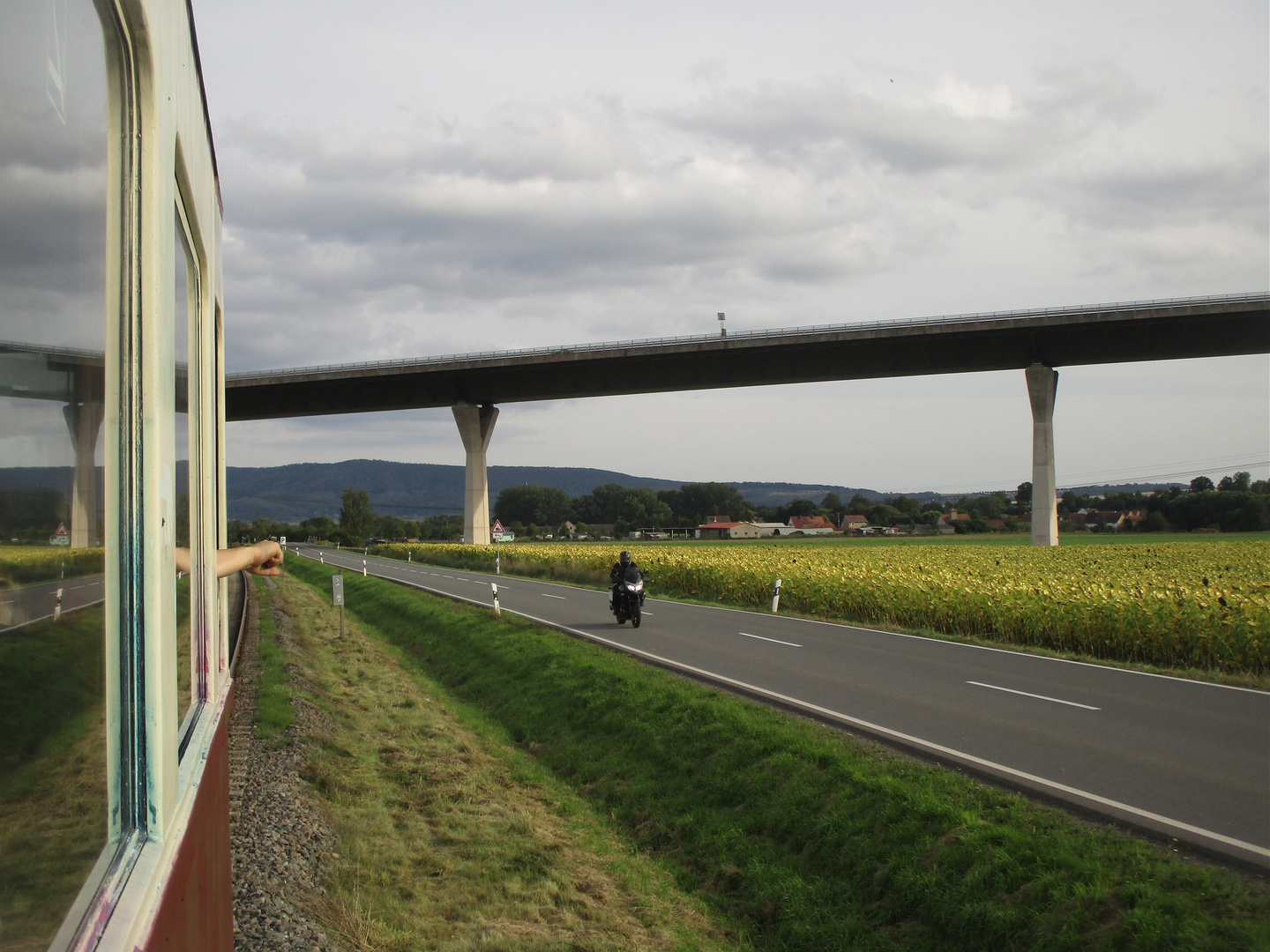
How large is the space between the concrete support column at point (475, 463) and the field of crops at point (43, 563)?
5905 centimetres

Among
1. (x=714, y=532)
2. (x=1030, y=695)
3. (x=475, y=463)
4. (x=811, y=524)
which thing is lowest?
(x=714, y=532)

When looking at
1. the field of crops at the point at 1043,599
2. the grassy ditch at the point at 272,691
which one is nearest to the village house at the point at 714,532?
the field of crops at the point at 1043,599

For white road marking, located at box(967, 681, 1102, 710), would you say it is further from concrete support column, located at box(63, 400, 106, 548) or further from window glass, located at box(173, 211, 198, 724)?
concrete support column, located at box(63, 400, 106, 548)

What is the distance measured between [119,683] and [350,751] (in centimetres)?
1064

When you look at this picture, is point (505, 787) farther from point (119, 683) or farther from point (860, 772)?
point (119, 683)

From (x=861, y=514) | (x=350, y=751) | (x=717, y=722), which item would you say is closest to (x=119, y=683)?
(x=717, y=722)

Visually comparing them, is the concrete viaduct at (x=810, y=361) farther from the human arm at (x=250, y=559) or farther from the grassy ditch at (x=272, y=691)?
the human arm at (x=250, y=559)

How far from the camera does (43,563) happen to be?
53.4 inches


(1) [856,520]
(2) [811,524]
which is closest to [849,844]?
(2) [811,524]

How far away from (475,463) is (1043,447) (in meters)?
32.9

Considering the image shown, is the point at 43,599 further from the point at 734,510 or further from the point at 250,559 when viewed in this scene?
the point at 734,510

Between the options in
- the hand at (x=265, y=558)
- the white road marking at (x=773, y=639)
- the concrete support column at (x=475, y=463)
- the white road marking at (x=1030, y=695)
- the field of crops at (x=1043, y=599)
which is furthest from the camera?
the concrete support column at (x=475, y=463)

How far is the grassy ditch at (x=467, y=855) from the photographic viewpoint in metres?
7.26

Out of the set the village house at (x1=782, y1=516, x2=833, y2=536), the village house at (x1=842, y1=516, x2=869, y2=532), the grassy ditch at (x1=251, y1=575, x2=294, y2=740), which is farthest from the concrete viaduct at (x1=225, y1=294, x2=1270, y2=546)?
the village house at (x1=842, y1=516, x2=869, y2=532)
